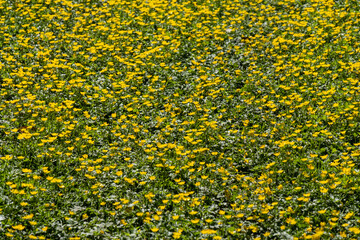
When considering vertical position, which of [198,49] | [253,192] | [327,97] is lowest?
[253,192]

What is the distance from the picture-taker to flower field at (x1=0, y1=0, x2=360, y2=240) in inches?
157

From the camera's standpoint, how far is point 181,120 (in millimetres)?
5430

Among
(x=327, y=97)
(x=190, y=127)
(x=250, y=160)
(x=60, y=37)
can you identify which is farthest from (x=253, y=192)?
(x=60, y=37)

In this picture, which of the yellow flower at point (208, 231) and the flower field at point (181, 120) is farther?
the flower field at point (181, 120)

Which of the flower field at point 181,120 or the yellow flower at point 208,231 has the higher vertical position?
the flower field at point 181,120

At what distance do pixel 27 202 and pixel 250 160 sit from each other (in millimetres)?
2396

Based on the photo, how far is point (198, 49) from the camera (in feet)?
22.8

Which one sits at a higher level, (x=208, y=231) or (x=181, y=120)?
(x=181, y=120)

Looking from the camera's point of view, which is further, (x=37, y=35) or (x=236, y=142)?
(x=37, y=35)

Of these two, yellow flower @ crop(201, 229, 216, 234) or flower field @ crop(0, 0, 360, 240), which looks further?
flower field @ crop(0, 0, 360, 240)

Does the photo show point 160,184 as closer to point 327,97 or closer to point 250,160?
point 250,160

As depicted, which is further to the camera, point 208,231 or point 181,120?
point 181,120

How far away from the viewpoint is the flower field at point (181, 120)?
3.99 m

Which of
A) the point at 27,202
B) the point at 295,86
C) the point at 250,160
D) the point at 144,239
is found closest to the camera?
the point at 144,239
